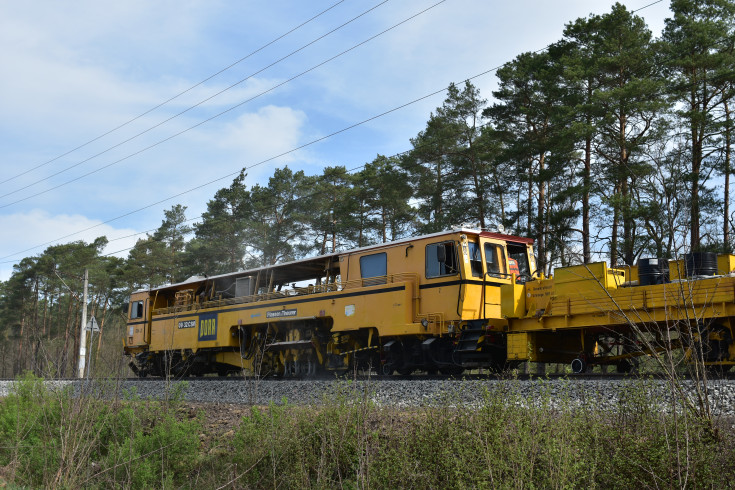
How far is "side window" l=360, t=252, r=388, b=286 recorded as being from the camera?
44.7ft

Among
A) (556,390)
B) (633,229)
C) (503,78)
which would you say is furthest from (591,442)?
(503,78)

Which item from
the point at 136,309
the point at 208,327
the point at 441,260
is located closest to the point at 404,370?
the point at 441,260

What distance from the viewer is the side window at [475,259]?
12.4m

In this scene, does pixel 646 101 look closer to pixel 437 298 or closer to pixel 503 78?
pixel 503 78

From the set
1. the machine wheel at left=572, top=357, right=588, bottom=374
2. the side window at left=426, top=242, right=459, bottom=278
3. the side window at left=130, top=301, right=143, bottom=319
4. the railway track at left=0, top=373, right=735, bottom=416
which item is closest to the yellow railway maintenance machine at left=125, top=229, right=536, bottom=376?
the side window at left=426, top=242, right=459, bottom=278

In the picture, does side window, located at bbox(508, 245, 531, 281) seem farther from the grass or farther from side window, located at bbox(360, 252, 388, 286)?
the grass

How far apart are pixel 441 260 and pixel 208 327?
29.1 ft

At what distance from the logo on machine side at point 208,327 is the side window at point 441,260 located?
26.0ft

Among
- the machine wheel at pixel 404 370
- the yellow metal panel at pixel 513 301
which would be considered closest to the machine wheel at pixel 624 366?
the yellow metal panel at pixel 513 301

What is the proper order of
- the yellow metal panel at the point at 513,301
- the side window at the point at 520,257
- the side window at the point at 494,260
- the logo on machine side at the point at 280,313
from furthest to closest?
1. the logo on machine side at the point at 280,313
2. the side window at the point at 520,257
3. the side window at the point at 494,260
4. the yellow metal panel at the point at 513,301

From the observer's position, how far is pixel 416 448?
19.5ft

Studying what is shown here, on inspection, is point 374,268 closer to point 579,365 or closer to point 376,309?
point 376,309

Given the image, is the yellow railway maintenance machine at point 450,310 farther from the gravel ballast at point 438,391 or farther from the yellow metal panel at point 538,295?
the gravel ballast at point 438,391

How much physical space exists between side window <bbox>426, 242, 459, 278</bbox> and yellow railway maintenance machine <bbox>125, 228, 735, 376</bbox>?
2cm
